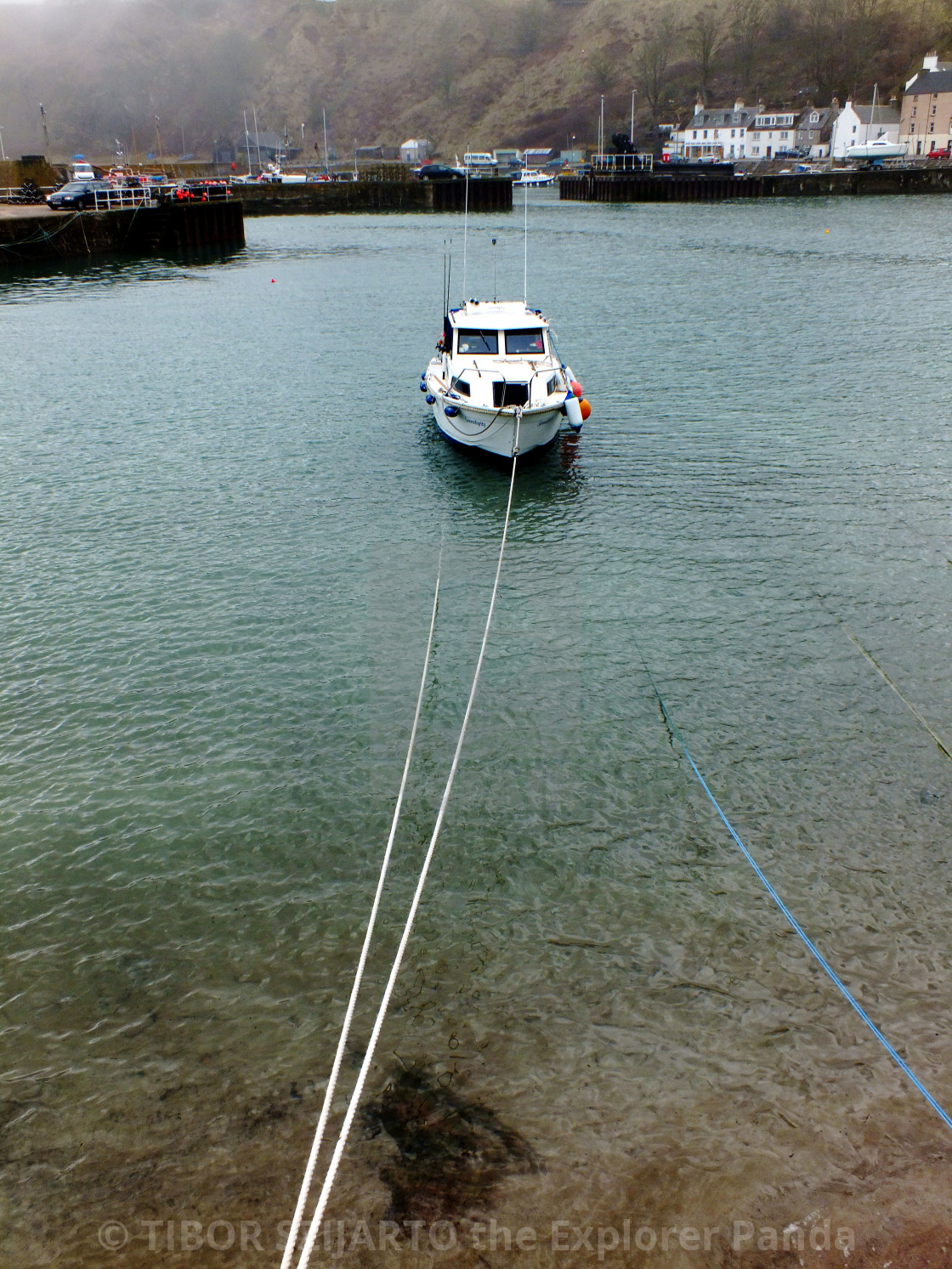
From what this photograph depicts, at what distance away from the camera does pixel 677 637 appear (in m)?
16.3

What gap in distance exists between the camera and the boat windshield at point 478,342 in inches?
1003

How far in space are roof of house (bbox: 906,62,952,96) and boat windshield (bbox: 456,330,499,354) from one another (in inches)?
6695

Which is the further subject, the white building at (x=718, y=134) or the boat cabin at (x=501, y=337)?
the white building at (x=718, y=134)

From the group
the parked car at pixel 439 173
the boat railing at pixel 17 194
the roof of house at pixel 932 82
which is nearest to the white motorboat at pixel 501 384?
the boat railing at pixel 17 194

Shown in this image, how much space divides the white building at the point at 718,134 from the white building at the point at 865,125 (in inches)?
993

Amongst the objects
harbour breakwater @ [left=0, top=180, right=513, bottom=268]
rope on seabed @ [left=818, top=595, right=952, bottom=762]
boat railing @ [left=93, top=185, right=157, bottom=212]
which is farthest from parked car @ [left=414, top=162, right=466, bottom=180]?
rope on seabed @ [left=818, top=595, right=952, bottom=762]

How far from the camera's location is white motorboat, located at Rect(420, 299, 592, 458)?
23719mm

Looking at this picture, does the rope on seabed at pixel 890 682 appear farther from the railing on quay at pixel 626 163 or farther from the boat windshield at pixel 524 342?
the railing on quay at pixel 626 163

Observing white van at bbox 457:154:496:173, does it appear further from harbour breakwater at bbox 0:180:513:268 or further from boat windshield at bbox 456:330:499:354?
boat windshield at bbox 456:330:499:354

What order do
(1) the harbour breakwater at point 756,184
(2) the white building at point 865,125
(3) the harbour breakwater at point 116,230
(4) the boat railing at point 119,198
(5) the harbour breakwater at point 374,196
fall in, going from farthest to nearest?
(2) the white building at point 865,125
(1) the harbour breakwater at point 756,184
(5) the harbour breakwater at point 374,196
(4) the boat railing at point 119,198
(3) the harbour breakwater at point 116,230

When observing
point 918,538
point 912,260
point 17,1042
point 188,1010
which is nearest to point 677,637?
point 918,538

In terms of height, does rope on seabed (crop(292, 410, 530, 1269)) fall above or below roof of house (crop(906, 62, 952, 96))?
below

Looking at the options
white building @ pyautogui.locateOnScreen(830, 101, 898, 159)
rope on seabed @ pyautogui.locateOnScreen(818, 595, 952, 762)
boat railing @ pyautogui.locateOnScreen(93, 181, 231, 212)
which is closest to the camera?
rope on seabed @ pyautogui.locateOnScreen(818, 595, 952, 762)

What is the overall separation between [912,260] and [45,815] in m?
66.5
